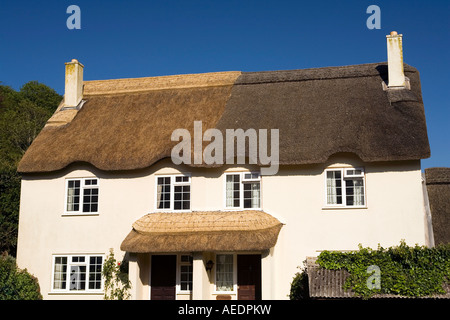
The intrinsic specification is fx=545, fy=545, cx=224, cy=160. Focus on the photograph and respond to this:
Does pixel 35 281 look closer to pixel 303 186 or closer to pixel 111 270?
pixel 111 270

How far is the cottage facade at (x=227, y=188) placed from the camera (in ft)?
55.9

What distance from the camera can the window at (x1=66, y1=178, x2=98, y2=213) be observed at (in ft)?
63.9

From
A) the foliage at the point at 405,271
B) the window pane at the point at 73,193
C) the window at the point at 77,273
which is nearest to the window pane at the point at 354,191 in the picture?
the foliage at the point at 405,271

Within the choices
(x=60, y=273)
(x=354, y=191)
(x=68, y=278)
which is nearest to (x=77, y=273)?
(x=68, y=278)

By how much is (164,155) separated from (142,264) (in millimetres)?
3743

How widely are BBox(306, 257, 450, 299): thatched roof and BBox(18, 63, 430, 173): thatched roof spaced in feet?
12.1

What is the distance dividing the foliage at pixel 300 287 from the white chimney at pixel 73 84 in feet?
36.8

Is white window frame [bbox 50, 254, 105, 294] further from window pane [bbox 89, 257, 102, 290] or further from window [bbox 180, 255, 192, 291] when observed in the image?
window [bbox 180, 255, 192, 291]

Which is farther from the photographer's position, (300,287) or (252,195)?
(252,195)

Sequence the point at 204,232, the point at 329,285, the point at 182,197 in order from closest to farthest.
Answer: the point at 329,285 < the point at 204,232 < the point at 182,197

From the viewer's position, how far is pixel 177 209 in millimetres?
18750

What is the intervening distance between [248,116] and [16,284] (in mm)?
9739

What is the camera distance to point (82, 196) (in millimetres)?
19547

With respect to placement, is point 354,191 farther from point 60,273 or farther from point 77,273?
point 60,273
